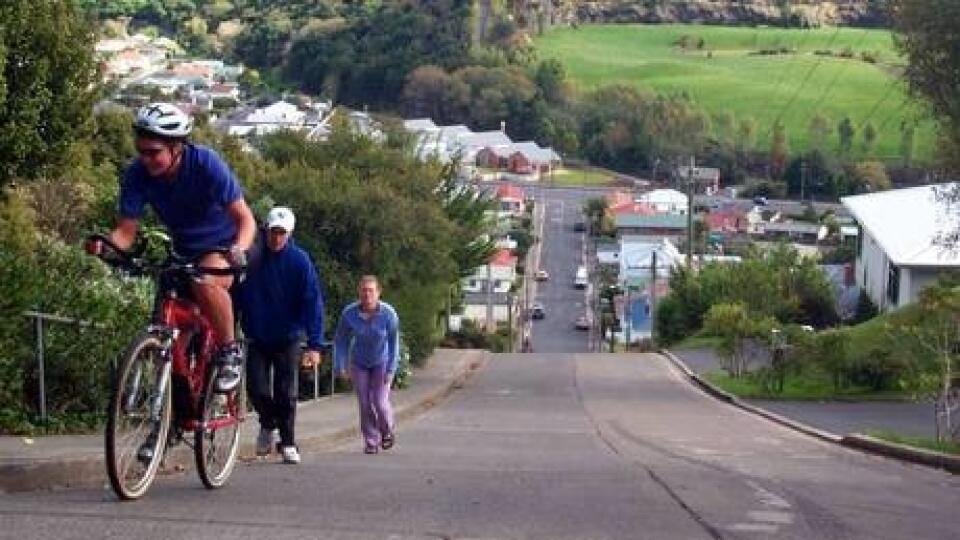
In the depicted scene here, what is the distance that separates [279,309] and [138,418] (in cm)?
228

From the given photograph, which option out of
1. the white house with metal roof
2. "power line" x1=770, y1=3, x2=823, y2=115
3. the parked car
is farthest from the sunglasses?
"power line" x1=770, y1=3, x2=823, y2=115

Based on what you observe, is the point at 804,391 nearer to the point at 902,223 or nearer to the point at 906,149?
the point at 902,223

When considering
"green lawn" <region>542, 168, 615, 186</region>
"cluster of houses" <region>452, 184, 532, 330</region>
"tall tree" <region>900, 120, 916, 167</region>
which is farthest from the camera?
"green lawn" <region>542, 168, 615, 186</region>

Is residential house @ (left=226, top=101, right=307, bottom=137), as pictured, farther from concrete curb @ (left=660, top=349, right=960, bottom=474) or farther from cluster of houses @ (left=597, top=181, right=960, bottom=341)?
concrete curb @ (left=660, top=349, right=960, bottom=474)

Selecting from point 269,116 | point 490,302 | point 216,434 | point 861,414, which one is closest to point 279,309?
point 216,434

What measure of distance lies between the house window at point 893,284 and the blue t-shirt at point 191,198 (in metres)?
45.2

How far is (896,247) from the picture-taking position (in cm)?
5303

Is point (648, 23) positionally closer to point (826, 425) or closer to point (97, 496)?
point (826, 425)

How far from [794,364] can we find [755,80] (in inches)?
4377

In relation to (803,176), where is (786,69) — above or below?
above

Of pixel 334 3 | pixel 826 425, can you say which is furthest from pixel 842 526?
pixel 334 3

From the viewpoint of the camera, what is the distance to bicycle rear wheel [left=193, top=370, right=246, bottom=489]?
28.1 feet

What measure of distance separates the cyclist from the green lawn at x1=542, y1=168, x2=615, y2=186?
109371 mm

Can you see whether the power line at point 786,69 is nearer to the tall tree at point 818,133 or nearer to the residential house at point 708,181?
the tall tree at point 818,133
